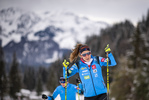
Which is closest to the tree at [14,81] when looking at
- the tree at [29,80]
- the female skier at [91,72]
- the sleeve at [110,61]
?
the tree at [29,80]

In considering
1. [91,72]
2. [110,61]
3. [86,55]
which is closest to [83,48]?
[86,55]

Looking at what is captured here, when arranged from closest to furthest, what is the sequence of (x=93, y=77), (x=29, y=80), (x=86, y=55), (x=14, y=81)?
(x=93, y=77)
(x=86, y=55)
(x=14, y=81)
(x=29, y=80)

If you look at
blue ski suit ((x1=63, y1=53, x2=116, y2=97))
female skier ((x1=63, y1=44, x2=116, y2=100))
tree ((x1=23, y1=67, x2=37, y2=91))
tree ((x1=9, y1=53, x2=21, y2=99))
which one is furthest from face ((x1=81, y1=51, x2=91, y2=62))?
tree ((x1=23, y1=67, x2=37, y2=91))

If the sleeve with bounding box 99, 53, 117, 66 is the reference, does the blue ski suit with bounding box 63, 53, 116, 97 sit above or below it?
below

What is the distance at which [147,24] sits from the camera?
89.1 meters

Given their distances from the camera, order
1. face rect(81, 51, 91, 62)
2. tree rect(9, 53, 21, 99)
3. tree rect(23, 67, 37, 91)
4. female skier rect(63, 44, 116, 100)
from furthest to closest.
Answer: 1. tree rect(23, 67, 37, 91)
2. tree rect(9, 53, 21, 99)
3. face rect(81, 51, 91, 62)
4. female skier rect(63, 44, 116, 100)

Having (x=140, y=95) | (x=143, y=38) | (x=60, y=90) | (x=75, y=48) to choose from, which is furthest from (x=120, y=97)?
(x=75, y=48)

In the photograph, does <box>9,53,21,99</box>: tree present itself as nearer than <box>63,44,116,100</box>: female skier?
No

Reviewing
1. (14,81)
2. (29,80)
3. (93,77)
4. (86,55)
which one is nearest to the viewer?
(93,77)

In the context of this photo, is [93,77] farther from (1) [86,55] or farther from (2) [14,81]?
(2) [14,81]

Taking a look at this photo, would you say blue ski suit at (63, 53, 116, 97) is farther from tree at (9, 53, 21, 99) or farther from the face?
tree at (9, 53, 21, 99)

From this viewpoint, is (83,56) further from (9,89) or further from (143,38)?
(9,89)

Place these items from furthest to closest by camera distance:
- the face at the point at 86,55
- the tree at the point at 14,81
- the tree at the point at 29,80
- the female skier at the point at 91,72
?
the tree at the point at 29,80 < the tree at the point at 14,81 < the face at the point at 86,55 < the female skier at the point at 91,72

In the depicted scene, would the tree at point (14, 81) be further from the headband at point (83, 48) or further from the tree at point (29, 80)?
the headband at point (83, 48)
